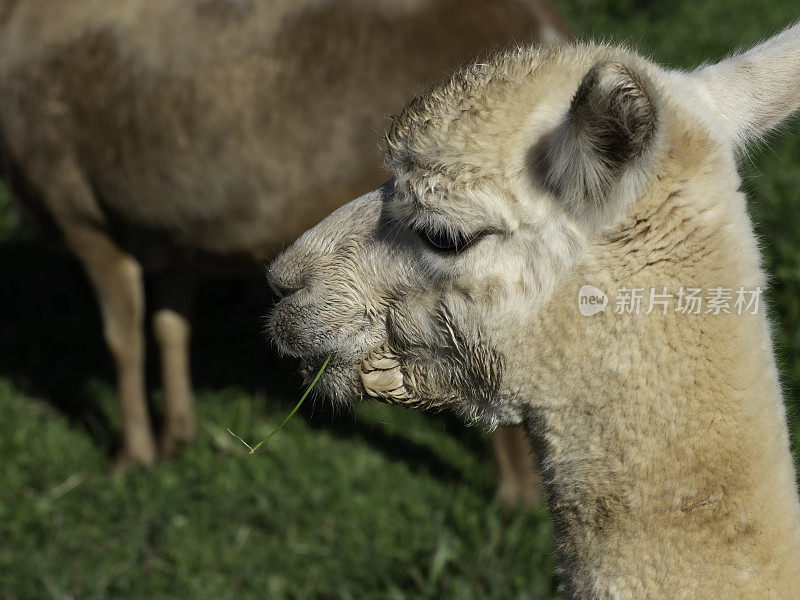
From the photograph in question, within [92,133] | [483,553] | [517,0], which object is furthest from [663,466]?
[92,133]

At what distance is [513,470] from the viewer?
376 centimetres

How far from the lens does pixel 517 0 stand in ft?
11.3

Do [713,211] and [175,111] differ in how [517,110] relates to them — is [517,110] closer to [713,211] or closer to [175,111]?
[713,211]

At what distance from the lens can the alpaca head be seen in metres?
1.41

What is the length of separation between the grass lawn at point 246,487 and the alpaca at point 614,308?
1.12 m

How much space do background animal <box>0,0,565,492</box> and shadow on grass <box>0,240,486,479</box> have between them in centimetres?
53

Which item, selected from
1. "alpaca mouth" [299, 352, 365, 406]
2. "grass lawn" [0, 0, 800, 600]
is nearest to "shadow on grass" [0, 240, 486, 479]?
"grass lawn" [0, 0, 800, 600]

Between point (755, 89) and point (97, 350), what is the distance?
4.27m

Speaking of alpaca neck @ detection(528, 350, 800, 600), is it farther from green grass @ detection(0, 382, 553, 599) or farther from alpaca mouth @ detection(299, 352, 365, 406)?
green grass @ detection(0, 382, 553, 599)

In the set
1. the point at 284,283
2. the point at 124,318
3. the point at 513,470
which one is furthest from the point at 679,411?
the point at 124,318

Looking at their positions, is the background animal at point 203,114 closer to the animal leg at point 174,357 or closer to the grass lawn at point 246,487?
the animal leg at point 174,357

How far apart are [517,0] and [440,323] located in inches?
87.2

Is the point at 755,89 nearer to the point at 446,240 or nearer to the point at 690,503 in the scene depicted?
the point at 446,240

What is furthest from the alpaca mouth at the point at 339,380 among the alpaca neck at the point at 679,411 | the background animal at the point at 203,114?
the background animal at the point at 203,114
